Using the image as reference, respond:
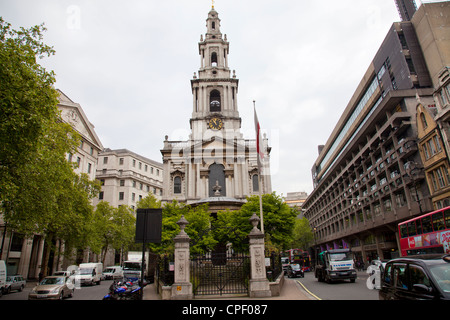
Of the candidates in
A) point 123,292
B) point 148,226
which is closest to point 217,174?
point 123,292

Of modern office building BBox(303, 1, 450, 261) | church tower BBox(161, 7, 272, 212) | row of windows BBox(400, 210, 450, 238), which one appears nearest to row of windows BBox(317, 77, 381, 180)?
modern office building BBox(303, 1, 450, 261)

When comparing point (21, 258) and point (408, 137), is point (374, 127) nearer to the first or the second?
point (408, 137)

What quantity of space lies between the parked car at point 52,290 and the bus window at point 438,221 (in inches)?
825

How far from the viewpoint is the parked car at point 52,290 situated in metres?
16.8

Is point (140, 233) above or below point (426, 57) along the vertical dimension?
below

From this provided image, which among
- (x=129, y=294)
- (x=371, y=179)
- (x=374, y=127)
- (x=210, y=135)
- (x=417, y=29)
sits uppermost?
(x=417, y=29)

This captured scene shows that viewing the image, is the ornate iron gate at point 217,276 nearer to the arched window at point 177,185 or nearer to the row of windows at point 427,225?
the row of windows at point 427,225

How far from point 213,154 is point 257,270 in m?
36.6

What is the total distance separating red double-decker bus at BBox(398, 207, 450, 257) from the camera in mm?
15945

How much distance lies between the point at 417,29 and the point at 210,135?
3429 centimetres

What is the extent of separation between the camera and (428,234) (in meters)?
17.5

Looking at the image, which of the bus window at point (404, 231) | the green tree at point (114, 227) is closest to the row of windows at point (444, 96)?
the bus window at point (404, 231)

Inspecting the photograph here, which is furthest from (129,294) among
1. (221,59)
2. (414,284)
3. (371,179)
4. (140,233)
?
(221,59)

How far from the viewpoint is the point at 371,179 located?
43.3 metres
